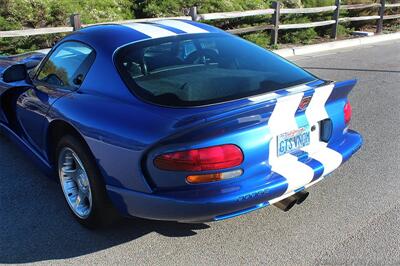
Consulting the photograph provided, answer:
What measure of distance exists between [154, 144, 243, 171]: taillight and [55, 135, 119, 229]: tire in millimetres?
657

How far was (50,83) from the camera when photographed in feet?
12.6

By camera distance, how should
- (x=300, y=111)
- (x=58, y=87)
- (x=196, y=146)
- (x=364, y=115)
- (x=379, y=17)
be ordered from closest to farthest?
(x=196, y=146) < (x=300, y=111) < (x=58, y=87) < (x=364, y=115) < (x=379, y=17)

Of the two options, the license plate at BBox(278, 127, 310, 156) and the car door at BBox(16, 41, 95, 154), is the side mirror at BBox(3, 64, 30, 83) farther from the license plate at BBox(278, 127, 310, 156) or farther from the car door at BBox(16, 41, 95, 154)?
the license plate at BBox(278, 127, 310, 156)

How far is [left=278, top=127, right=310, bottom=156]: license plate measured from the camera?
2.90 meters

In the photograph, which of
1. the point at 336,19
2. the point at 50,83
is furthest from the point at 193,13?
the point at 50,83

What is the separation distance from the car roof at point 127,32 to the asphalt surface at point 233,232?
134 centimetres

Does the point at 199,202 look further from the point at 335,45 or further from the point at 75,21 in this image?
the point at 335,45

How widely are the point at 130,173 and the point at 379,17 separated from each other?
16069 mm

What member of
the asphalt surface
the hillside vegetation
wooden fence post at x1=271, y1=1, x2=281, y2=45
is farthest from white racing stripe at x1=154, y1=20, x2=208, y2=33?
wooden fence post at x1=271, y1=1, x2=281, y2=45

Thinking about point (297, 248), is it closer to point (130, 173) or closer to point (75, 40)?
point (130, 173)

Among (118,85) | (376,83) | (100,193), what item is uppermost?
(118,85)

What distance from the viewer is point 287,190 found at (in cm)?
288

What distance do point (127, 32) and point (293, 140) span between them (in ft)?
5.09

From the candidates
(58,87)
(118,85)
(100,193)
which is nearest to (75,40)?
(58,87)
